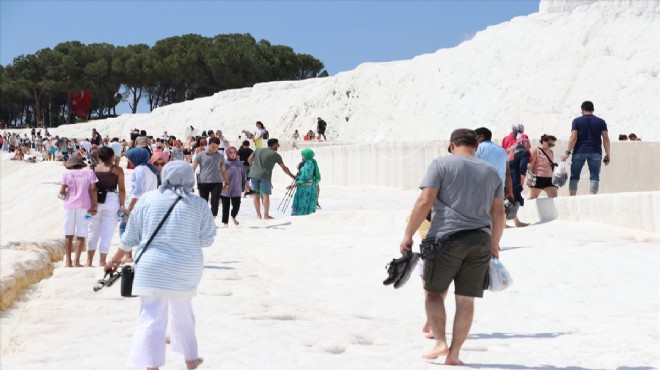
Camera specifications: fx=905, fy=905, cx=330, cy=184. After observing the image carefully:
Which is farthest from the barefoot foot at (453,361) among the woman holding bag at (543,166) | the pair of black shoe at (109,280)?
the woman holding bag at (543,166)

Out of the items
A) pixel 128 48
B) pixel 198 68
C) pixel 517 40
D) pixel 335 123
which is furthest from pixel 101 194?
pixel 128 48

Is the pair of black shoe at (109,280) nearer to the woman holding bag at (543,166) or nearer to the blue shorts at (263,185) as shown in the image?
the woman holding bag at (543,166)

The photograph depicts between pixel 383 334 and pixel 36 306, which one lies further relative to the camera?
pixel 36 306

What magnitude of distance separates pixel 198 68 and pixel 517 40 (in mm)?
48816

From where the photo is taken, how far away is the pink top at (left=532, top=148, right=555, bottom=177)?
1353cm

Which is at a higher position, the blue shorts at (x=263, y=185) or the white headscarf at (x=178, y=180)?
the white headscarf at (x=178, y=180)

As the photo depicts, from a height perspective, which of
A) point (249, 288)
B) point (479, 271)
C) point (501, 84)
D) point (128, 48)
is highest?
point (128, 48)

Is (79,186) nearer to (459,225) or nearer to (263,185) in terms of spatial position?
(263,185)

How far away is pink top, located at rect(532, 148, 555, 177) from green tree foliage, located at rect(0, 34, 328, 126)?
7187 centimetres

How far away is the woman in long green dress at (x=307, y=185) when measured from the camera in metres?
15.5

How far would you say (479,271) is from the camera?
18.6ft

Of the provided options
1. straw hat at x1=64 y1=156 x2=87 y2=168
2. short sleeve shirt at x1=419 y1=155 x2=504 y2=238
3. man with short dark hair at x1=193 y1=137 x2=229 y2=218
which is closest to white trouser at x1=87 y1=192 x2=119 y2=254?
straw hat at x1=64 y1=156 x2=87 y2=168

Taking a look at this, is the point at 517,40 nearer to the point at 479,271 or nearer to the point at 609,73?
the point at 609,73

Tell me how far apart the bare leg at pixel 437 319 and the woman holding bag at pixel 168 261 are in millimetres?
1502
